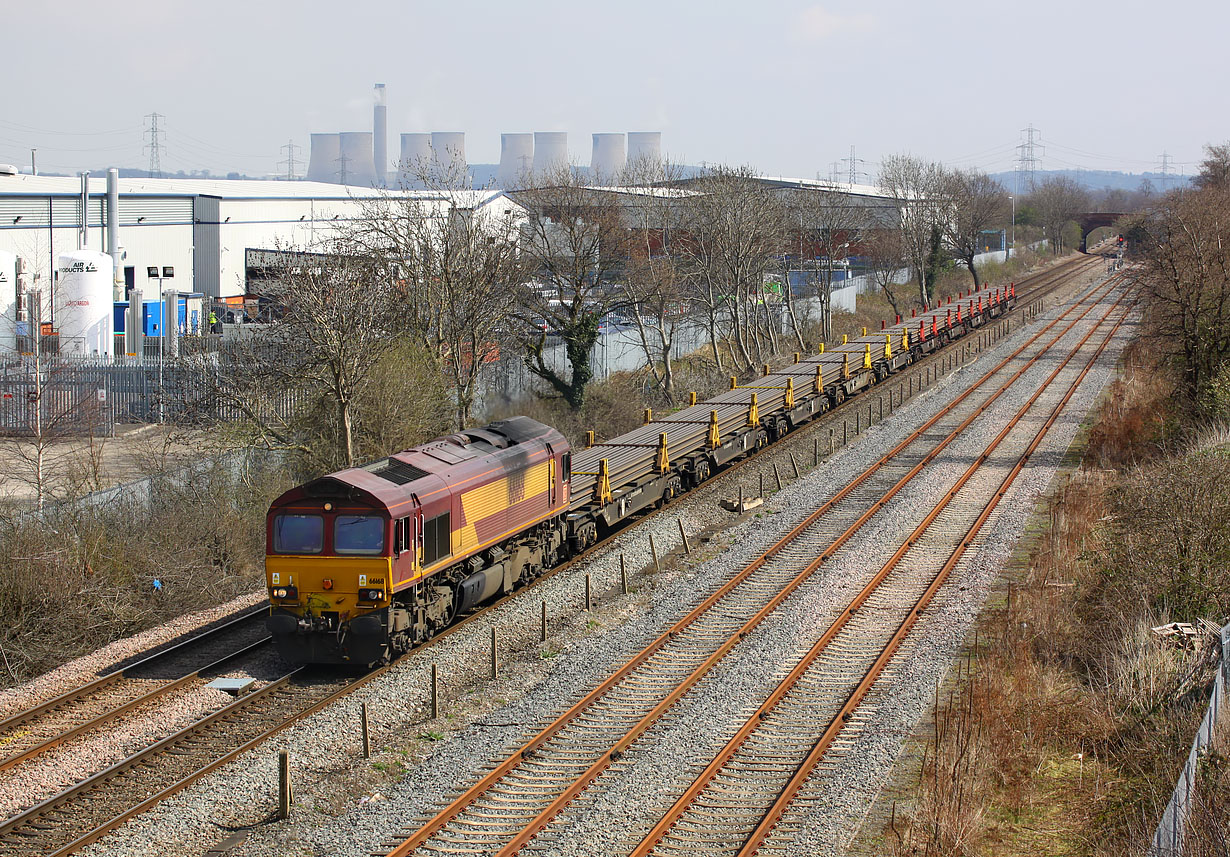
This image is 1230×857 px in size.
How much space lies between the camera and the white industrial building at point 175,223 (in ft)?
156

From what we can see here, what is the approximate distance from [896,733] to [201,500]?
16198 millimetres

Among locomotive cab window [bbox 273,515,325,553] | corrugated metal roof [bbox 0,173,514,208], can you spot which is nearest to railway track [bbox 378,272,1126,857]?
locomotive cab window [bbox 273,515,325,553]

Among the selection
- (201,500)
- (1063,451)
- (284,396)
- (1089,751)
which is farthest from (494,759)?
(1063,451)

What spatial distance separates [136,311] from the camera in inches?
1761

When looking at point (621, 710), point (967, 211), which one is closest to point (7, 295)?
point (621, 710)

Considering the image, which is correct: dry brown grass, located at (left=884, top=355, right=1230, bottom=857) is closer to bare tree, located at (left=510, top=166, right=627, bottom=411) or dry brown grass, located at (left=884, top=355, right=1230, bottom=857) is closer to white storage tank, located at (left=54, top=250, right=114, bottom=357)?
bare tree, located at (left=510, top=166, right=627, bottom=411)

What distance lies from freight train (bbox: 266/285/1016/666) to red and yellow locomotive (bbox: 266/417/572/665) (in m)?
0.02

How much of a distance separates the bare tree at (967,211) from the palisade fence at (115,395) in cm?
5105

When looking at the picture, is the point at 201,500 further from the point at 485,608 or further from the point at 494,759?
the point at 494,759

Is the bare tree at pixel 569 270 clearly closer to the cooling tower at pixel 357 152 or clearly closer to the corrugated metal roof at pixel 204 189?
the corrugated metal roof at pixel 204 189

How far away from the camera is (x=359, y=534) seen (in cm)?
1559

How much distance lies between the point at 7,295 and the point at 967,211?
187 feet

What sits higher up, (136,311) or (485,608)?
(136,311)

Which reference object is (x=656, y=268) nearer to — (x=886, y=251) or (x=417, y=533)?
(x=886, y=251)
